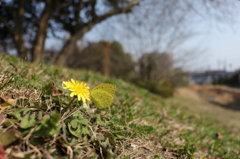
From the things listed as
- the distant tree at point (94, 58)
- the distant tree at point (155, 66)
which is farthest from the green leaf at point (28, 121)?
the distant tree at point (155, 66)

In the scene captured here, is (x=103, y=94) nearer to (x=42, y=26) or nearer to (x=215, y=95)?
(x=42, y=26)

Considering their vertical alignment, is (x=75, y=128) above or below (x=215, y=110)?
above

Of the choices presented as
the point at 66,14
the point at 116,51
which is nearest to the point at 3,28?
the point at 66,14

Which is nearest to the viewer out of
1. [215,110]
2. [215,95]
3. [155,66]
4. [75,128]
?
[75,128]

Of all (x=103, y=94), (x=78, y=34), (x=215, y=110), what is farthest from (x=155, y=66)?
(x=103, y=94)

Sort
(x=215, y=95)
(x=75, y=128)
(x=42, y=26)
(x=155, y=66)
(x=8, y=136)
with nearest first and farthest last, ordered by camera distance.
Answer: (x=8, y=136), (x=75, y=128), (x=42, y=26), (x=155, y=66), (x=215, y=95)

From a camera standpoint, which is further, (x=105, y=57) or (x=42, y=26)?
(x=105, y=57)

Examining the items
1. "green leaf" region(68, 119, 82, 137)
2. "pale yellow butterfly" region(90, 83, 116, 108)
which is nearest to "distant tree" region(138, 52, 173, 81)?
"pale yellow butterfly" region(90, 83, 116, 108)

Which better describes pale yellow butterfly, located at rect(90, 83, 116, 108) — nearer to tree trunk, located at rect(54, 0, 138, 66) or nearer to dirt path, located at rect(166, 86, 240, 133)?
dirt path, located at rect(166, 86, 240, 133)

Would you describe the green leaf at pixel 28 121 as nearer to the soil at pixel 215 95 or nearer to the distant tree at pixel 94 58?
the distant tree at pixel 94 58
